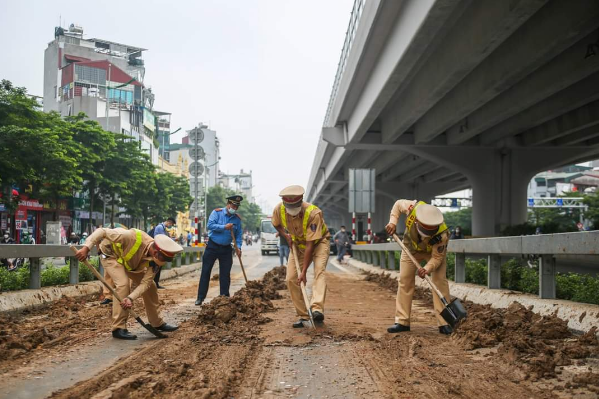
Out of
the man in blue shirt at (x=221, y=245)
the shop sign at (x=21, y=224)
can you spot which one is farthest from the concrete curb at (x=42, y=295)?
the shop sign at (x=21, y=224)

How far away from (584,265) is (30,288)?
1678 cm

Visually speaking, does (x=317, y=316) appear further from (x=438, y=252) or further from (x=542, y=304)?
(x=542, y=304)

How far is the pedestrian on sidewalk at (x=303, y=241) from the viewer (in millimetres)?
8094

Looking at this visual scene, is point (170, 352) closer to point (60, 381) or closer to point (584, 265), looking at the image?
point (60, 381)

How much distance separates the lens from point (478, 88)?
776 inches

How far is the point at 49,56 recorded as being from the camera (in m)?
77.7

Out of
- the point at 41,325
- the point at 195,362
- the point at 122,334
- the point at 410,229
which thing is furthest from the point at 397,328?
the point at 41,325

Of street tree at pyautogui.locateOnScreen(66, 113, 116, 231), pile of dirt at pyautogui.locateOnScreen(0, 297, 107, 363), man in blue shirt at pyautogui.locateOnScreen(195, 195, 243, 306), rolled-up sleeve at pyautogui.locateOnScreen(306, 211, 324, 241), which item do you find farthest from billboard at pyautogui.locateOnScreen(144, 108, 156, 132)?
rolled-up sleeve at pyautogui.locateOnScreen(306, 211, 324, 241)

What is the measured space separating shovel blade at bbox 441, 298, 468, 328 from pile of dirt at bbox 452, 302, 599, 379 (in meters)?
0.10

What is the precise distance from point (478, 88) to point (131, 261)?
14.6 meters

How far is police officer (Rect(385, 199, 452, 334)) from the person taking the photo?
7.65m

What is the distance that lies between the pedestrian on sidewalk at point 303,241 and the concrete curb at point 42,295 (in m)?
4.18

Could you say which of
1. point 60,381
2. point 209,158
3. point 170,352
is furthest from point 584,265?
point 209,158

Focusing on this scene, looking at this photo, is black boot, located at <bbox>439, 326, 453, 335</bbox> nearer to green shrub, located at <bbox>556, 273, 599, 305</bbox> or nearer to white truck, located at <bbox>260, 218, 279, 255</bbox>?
green shrub, located at <bbox>556, 273, 599, 305</bbox>
